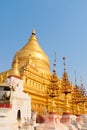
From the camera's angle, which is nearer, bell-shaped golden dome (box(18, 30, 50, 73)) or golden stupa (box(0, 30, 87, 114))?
golden stupa (box(0, 30, 87, 114))

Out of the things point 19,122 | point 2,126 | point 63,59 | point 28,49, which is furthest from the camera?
point 28,49

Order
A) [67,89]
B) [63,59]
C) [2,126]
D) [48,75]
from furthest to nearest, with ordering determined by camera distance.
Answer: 1. [48,75]
2. [63,59]
3. [67,89]
4. [2,126]

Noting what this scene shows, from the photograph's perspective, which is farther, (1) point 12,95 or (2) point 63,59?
(2) point 63,59

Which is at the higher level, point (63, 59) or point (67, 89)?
point (63, 59)

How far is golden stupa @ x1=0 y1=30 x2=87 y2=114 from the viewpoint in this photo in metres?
24.0

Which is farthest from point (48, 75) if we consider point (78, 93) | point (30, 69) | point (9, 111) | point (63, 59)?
point (9, 111)

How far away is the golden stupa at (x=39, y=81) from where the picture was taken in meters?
24.0

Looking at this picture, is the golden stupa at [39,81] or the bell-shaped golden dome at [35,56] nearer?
the golden stupa at [39,81]

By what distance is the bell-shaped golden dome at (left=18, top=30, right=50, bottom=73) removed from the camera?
3684 centimetres

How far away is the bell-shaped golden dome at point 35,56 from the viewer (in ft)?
121

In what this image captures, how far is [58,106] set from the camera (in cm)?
3353

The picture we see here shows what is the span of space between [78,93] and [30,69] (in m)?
7.63

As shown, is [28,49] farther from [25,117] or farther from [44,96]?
[25,117]

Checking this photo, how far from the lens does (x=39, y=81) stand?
32.5m
